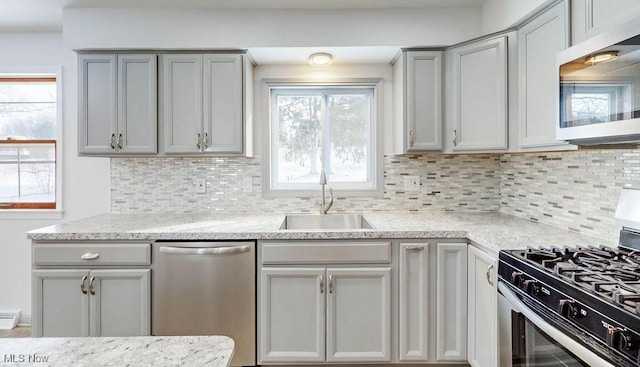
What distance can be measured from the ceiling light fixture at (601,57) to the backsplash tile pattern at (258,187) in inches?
57.0

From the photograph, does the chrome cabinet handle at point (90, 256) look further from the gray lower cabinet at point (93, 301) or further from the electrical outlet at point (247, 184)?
the electrical outlet at point (247, 184)

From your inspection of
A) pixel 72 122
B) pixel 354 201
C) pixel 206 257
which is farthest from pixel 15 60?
pixel 354 201

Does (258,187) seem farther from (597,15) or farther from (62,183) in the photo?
(597,15)

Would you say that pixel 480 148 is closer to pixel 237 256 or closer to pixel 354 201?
pixel 354 201

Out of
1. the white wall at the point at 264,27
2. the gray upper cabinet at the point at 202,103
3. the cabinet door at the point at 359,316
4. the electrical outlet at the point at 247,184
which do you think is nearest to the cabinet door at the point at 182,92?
the gray upper cabinet at the point at 202,103

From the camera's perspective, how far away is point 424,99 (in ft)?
8.00

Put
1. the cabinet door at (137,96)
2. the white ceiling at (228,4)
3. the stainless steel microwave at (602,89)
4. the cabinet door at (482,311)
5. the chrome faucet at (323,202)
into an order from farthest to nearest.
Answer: the chrome faucet at (323,202)
the cabinet door at (137,96)
the white ceiling at (228,4)
the cabinet door at (482,311)
the stainless steel microwave at (602,89)

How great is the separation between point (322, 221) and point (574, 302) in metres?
1.80

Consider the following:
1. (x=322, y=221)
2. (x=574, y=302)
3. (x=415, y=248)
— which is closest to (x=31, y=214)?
(x=322, y=221)

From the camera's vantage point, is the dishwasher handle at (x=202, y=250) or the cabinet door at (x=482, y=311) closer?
the cabinet door at (x=482, y=311)

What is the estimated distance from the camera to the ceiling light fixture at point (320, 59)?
2.56 meters

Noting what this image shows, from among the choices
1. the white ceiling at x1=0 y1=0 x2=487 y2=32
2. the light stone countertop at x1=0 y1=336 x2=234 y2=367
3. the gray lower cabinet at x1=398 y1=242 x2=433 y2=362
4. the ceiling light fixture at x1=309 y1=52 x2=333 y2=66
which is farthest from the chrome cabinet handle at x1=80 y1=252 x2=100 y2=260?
the ceiling light fixture at x1=309 y1=52 x2=333 y2=66

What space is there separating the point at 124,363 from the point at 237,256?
4.39 ft

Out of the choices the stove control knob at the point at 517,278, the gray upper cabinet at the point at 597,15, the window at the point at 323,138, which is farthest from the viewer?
the window at the point at 323,138
